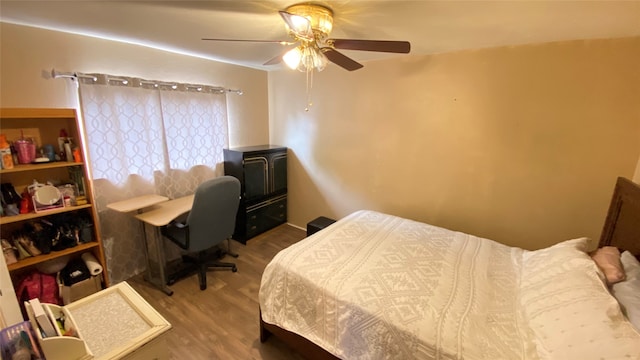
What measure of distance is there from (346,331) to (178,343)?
1325 mm

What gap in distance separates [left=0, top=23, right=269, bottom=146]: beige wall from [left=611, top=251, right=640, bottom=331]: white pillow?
369cm

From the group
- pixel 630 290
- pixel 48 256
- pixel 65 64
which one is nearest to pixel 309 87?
pixel 65 64

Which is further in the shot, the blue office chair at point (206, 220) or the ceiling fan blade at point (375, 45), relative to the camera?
the blue office chair at point (206, 220)

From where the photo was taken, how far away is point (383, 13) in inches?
61.2

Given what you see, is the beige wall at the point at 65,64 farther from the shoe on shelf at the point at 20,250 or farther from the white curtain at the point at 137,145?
the shoe on shelf at the point at 20,250

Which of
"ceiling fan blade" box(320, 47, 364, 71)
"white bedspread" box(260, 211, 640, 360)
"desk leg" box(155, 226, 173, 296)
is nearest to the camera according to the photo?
"white bedspread" box(260, 211, 640, 360)

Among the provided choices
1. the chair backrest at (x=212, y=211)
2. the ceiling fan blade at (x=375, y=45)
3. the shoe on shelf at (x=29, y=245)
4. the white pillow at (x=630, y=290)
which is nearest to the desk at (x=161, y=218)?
the chair backrest at (x=212, y=211)

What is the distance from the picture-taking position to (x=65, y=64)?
2072mm

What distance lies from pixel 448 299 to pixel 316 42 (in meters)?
1.71

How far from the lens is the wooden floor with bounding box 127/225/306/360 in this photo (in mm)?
1868

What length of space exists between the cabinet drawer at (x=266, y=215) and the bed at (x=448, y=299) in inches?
61.6

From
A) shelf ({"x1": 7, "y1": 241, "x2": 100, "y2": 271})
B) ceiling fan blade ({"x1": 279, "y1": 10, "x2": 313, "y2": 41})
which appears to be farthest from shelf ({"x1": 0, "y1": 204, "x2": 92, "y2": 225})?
ceiling fan blade ({"x1": 279, "y1": 10, "x2": 313, "y2": 41})

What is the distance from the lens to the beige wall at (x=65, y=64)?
1852 mm

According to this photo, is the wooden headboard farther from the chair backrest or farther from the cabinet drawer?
the cabinet drawer
